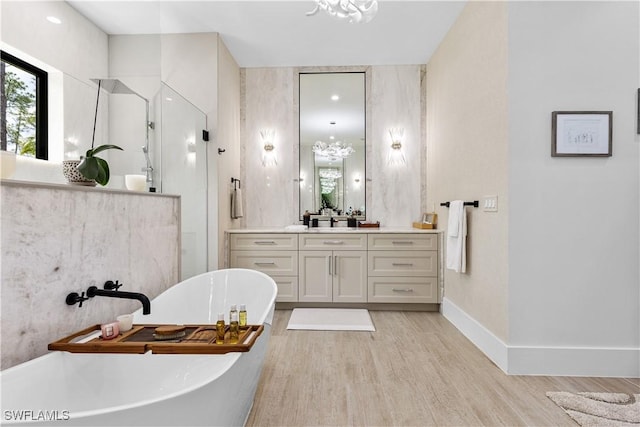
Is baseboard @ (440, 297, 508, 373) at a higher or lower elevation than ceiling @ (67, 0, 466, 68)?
lower

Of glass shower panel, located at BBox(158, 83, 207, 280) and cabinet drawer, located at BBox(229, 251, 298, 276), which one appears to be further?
cabinet drawer, located at BBox(229, 251, 298, 276)

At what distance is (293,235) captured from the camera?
144 inches

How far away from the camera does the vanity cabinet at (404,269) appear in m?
3.59

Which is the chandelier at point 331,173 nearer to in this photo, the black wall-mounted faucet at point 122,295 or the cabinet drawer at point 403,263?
the cabinet drawer at point 403,263

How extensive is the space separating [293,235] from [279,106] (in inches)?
66.8

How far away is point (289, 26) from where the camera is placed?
10.7 feet

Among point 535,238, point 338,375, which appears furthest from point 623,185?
point 338,375

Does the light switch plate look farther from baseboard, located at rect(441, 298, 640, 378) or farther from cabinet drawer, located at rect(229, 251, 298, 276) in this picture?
cabinet drawer, located at rect(229, 251, 298, 276)

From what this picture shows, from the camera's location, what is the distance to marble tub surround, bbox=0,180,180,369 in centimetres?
115

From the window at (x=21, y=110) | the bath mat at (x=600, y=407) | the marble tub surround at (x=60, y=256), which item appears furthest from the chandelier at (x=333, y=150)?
the bath mat at (x=600, y=407)

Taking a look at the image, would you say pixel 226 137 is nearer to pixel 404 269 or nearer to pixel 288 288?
pixel 288 288

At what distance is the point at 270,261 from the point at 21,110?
96.6 inches

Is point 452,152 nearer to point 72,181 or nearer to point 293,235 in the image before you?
point 293,235

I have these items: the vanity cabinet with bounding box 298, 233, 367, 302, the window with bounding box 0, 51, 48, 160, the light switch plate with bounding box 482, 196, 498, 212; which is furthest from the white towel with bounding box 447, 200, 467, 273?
the window with bounding box 0, 51, 48, 160
